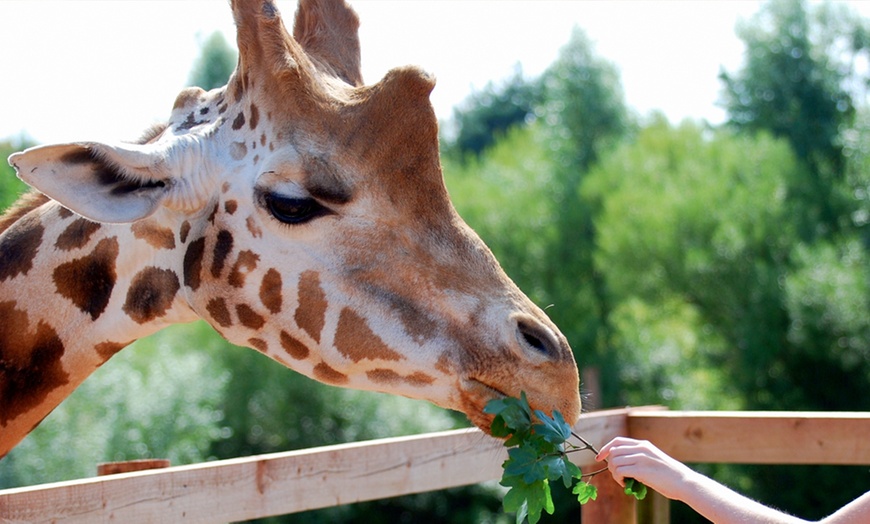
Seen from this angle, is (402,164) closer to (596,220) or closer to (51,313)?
(51,313)

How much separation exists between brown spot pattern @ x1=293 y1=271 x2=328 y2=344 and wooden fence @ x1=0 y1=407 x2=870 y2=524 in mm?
544

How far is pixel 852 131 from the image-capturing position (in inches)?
525

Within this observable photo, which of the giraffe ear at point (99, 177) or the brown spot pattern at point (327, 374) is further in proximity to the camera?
the brown spot pattern at point (327, 374)

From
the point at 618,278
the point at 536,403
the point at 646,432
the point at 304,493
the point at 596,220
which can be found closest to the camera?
the point at 536,403

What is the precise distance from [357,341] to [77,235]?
2.67ft

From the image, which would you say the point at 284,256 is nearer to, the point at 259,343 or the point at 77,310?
the point at 259,343

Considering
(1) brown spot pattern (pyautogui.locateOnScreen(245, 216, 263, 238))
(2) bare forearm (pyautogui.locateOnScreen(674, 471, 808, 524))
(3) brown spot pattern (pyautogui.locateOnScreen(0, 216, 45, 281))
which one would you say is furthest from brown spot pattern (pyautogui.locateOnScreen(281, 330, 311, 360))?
(2) bare forearm (pyautogui.locateOnScreen(674, 471, 808, 524))

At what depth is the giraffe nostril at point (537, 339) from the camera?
6.69ft

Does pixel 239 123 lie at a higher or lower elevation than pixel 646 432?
higher

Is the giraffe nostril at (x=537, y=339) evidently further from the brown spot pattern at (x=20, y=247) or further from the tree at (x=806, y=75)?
the tree at (x=806, y=75)

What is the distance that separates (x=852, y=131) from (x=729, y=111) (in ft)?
8.39

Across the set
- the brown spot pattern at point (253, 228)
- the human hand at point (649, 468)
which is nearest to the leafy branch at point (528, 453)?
the human hand at point (649, 468)

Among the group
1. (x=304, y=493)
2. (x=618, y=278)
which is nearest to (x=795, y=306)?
(x=618, y=278)

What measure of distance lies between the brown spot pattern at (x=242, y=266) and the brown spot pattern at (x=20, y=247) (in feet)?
1.87
